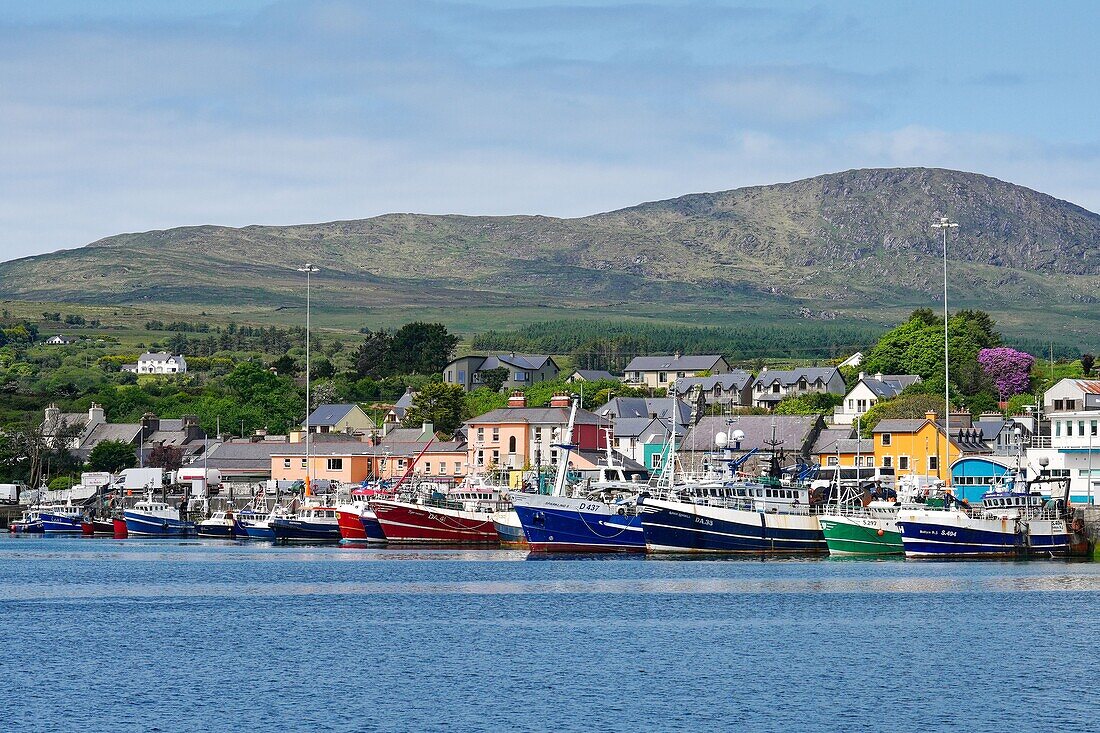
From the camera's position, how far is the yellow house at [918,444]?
13038cm

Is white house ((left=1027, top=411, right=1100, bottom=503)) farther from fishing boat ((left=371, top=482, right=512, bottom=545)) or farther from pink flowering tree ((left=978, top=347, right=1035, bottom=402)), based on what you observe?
pink flowering tree ((left=978, top=347, right=1035, bottom=402))

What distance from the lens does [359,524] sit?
120125 millimetres

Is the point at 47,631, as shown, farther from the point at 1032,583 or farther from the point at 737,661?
the point at 1032,583

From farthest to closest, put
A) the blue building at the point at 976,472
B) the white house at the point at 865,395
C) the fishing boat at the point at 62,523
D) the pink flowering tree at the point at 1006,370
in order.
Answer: the pink flowering tree at the point at 1006,370
the white house at the point at 865,395
the fishing boat at the point at 62,523
the blue building at the point at 976,472

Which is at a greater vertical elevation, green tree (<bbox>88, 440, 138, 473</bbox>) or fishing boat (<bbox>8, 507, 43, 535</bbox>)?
green tree (<bbox>88, 440, 138, 473</bbox>)

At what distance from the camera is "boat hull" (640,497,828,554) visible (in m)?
98.1

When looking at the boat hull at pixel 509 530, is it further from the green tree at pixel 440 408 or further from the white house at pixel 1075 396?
the green tree at pixel 440 408

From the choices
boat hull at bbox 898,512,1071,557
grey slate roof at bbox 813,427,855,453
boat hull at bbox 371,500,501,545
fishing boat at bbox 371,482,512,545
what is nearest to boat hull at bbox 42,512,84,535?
fishing boat at bbox 371,482,512,545

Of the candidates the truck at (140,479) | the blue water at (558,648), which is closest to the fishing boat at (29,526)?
the truck at (140,479)

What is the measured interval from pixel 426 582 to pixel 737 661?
31465 mm

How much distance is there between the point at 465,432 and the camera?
163375 mm

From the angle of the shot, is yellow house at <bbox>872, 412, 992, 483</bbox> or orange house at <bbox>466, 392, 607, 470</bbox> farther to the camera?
orange house at <bbox>466, 392, 607, 470</bbox>

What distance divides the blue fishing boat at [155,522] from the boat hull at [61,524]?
21.0 ft

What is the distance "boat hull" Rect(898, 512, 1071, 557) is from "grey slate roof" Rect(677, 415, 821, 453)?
46.4 m
